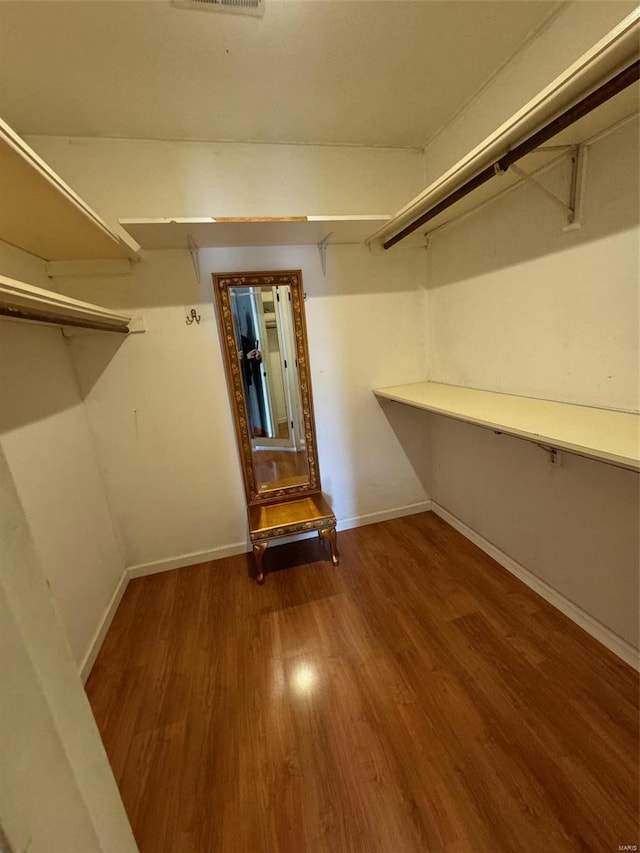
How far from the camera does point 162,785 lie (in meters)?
1.10

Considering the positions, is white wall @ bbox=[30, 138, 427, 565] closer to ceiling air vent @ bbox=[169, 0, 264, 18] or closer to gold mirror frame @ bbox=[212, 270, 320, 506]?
gold mirror frame @ bbox=[212, 270, 320, 506]

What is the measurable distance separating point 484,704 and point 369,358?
6.03 feet

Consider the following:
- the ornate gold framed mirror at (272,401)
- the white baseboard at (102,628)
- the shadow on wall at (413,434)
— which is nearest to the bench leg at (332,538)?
the ornate gold framed mirror at (272,401)

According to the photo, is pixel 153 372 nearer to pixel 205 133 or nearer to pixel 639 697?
pixel 205 133

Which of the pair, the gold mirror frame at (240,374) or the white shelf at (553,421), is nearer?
the white shelf at (553,421)

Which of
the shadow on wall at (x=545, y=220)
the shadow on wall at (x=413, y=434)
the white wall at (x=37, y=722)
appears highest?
the shadow on wall at (x=545, y=220)

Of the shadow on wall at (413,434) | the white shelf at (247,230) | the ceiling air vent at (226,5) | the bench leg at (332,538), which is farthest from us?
the shadow on wall at (413,434)

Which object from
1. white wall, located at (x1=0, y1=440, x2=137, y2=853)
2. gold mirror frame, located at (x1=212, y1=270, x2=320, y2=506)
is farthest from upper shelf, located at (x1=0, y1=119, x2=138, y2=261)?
white wall, located at (x1=0, y1=440, x2=137, y2=853)

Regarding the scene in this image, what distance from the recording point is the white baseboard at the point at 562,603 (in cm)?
133

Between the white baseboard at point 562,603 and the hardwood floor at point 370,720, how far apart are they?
0.12ft

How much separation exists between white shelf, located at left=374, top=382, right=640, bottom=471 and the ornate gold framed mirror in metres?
0.72

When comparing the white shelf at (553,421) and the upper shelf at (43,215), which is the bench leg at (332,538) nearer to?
the white shelf at (553,421)

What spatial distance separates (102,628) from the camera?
1.71 m

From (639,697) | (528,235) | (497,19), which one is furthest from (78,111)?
(639,697)
